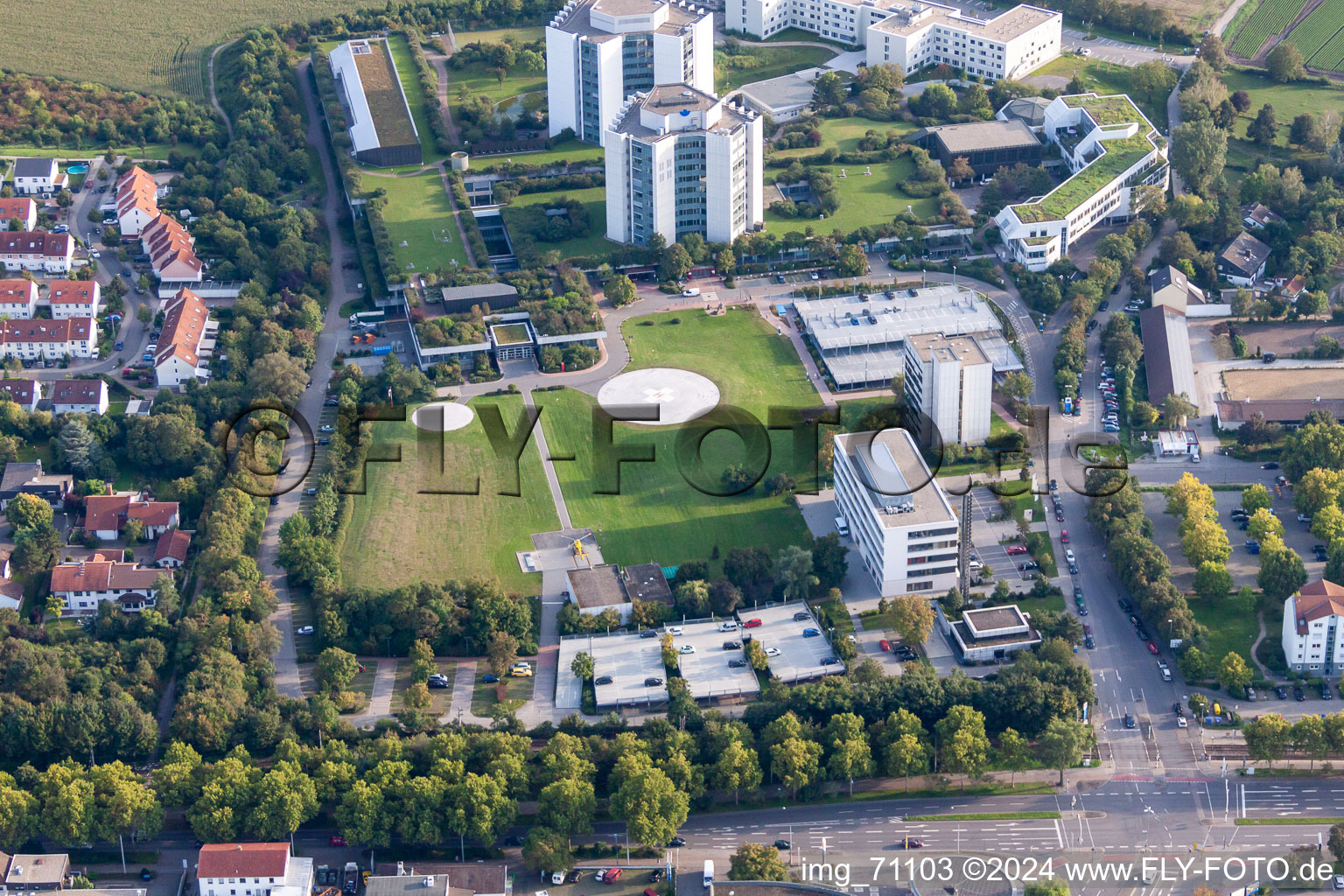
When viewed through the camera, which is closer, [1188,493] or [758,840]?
[758,840]

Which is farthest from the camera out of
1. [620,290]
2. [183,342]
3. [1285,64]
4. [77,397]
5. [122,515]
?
[1285,64]

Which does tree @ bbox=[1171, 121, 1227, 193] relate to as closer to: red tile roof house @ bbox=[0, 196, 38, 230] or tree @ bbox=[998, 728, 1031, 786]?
tree @ bbox=[998, 728, 1031, 786]

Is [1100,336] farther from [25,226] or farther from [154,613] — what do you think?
[25,226]

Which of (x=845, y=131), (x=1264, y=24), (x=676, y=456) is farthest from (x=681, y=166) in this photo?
(x=1264, y=24)

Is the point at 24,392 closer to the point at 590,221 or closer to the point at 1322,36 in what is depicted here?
the point at 590,221

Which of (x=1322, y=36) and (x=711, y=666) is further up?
(x=1322, y=36)

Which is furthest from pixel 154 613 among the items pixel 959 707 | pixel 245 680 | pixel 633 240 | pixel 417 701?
pixel 633 240
